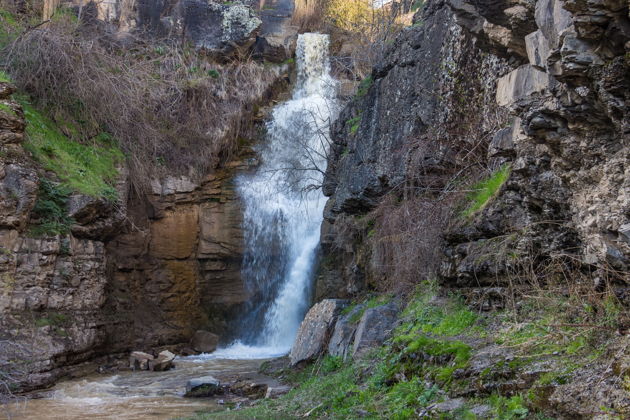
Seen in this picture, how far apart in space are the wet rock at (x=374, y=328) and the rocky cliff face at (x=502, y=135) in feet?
5.49

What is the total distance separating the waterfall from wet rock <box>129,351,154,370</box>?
2.24 meters

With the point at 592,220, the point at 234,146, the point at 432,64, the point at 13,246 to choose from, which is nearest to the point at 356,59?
the point at 234,146

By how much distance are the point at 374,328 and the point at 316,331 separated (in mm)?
2309

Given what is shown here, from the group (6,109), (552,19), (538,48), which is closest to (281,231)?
(6,109)

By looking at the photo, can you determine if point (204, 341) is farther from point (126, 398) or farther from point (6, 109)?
point (6, 109)

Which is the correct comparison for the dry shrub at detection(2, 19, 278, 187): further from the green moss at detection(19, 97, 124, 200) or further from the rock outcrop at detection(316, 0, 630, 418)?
the rock outcrop at detection(316, 0, 630, 418)

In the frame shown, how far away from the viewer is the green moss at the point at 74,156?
13656 mm

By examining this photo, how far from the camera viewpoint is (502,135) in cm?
767

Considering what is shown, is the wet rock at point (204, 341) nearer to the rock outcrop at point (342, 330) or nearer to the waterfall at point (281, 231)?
the waterfall at point (281, 231)

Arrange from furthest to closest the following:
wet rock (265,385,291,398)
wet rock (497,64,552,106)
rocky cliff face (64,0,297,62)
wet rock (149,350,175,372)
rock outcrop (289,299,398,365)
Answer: rocky cliff face (64,0,297,62) < wet rock (149,350,175,372) < wet rock (265,385,291,398) < rock outcrop (289,299,398,365) < wet rock (497,64,552,106)

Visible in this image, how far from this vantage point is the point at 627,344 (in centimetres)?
398

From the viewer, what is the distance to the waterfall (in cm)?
1614

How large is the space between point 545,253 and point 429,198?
14.7 ft

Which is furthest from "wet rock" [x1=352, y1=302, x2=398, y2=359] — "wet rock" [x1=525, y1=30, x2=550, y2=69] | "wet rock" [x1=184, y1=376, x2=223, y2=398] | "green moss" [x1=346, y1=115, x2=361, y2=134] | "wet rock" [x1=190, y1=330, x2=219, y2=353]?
"wet rock" [x1=190, y1=330, x2=219, y2=353]
